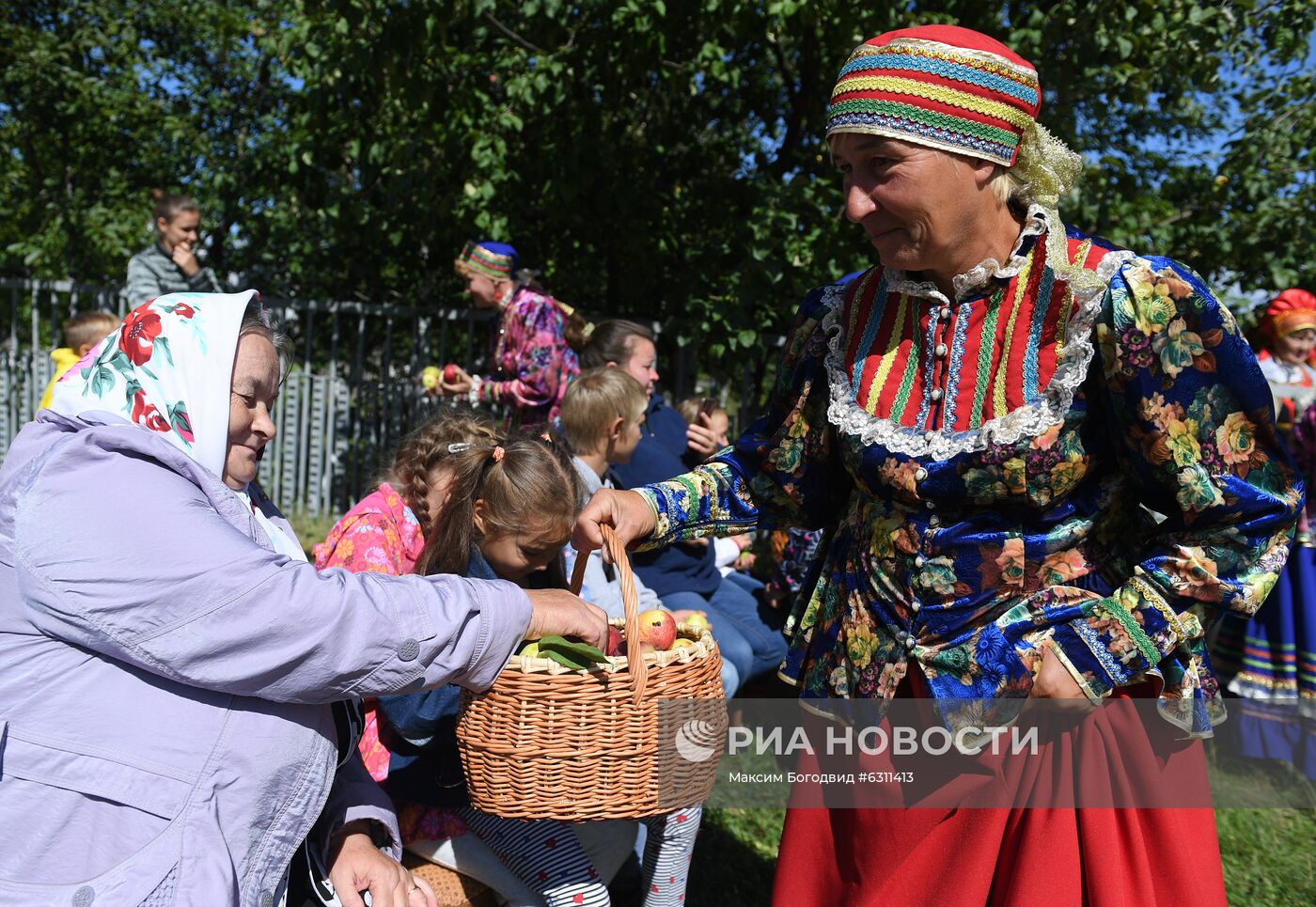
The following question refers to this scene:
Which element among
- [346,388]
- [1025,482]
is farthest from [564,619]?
[346,388]

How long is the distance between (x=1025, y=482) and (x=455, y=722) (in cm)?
144

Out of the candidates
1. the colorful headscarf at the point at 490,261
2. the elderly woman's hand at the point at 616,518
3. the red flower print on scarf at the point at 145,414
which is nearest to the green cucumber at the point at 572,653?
the elderly woman's hand at the point at 616,518

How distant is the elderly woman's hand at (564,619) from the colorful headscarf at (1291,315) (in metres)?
4.09

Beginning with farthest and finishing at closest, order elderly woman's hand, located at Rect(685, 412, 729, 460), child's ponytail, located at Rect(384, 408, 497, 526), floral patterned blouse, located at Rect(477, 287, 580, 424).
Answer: floral patterned blouse, located at Rect(477, 287, 580, 424), elderly woman's hand, located at Rect(685, 412, 729, 460), child's ponytail, located at Rect(384, 408, 497, 526)

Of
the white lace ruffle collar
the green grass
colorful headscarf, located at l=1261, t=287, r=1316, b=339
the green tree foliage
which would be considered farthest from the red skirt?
the green grass

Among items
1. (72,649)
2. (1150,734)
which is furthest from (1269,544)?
(72,649)

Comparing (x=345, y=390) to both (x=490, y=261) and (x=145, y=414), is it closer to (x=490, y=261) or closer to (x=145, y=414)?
(x=490, y=261)

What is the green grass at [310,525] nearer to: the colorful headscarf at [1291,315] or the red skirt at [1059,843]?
the colorful headscarf at [1291,315]

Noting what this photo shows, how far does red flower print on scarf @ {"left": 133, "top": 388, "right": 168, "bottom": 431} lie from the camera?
169 cm

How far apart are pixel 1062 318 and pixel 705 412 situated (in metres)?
3.69

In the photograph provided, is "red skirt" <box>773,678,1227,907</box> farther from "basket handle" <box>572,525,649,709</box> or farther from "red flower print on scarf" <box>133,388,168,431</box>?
"red flower print on scarf" <box>133,388,168,431</box>

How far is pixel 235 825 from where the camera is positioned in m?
1.66

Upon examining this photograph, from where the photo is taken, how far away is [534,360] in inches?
214

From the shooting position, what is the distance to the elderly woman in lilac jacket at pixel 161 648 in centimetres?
157
